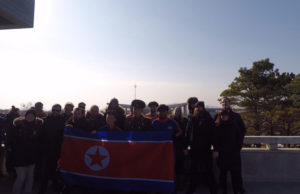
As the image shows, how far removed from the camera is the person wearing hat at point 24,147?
5.29 metres

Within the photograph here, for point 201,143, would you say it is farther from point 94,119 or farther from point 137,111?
point 94,119

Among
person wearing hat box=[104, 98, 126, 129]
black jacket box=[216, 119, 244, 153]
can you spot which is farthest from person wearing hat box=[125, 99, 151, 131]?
black jacket box=[216, 119, 244, 153]

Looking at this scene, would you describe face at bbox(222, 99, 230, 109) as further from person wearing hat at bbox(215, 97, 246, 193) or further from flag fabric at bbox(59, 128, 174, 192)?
flag fabric at bbox(59, 128, 174, 192)

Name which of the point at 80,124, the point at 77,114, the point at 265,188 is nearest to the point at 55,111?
the point at 77,114

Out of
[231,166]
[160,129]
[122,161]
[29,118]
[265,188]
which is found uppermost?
[29,118]

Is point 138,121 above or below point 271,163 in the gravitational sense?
above

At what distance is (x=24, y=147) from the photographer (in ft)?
17.5

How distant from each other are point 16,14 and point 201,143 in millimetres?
13140

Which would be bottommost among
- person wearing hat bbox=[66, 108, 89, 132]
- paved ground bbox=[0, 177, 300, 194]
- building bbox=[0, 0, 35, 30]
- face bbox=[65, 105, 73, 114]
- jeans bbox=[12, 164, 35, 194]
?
paved ground bbox=[0, 177, 300, 194]

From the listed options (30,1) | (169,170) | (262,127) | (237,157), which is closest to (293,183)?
(237,157)

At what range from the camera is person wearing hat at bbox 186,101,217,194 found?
523 centimetres

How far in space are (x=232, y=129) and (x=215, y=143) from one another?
0.44m

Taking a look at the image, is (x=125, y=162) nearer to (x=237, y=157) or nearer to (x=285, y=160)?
(x=237, y=157)

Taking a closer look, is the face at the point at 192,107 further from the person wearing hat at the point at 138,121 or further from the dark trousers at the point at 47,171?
the dark trousers at the point at 47,171
